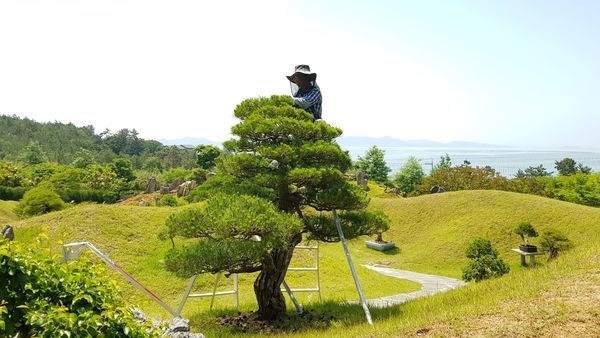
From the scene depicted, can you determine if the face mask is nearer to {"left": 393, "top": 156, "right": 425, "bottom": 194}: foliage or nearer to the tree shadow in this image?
the tree shadow

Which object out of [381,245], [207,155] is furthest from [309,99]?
[207,155]

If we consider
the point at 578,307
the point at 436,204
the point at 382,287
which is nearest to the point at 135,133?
the point at 436,204

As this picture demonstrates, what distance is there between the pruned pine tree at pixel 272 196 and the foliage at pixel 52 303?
4.93 metres

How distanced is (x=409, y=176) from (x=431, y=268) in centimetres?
3493

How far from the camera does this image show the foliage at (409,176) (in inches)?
2144

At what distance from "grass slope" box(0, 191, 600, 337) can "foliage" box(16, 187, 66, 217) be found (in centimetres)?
669

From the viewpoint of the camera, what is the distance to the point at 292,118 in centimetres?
1039

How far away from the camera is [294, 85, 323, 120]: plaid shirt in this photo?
436 inches

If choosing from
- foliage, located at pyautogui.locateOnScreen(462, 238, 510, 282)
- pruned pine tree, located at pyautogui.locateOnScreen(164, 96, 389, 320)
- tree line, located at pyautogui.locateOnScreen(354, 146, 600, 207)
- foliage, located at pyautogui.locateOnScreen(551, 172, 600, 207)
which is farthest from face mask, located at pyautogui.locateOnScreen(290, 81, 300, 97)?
foliage, located at pyautogui.locateOnScreen(551, 172, 600, 207)

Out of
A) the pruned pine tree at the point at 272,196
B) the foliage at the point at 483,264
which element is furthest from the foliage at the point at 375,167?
the pruned pine tree at the point at 272,196

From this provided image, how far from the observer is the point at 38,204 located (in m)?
26.6

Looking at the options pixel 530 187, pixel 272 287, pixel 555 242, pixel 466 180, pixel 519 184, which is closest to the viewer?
pixel 272 287

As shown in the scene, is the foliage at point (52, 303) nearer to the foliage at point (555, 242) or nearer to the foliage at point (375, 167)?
the foliage at point (555, 242)

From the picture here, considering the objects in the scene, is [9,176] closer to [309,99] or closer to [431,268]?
[431,268]
